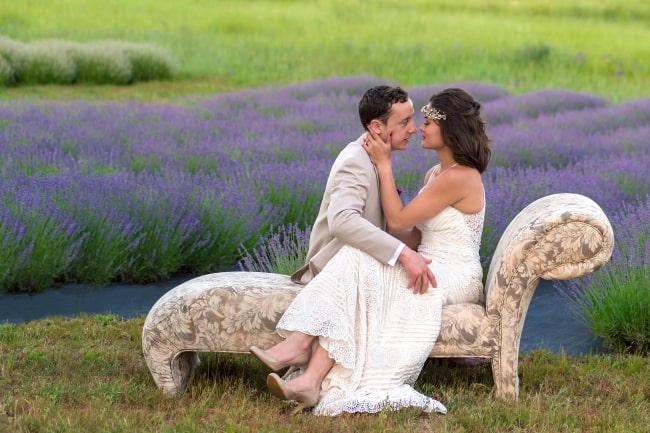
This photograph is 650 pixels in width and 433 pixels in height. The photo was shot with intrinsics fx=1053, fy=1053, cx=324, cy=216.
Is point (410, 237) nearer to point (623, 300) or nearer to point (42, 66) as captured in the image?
point (623, 300)

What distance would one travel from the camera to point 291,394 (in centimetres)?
386

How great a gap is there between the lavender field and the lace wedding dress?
55.9 inches

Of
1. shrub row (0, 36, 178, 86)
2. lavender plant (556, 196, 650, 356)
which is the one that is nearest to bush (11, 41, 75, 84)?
shrub row (0, 36, 178, 86)

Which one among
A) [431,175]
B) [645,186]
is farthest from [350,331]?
[645,186]

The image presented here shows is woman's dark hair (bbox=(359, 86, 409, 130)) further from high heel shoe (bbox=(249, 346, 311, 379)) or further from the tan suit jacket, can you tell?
high heel shoe (bbox=(249, 346, 311, 379))

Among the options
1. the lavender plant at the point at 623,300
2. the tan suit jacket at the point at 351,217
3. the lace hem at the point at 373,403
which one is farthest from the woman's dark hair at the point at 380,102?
the lavender plant at the point at 623,300

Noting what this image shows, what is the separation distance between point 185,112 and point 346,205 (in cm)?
637

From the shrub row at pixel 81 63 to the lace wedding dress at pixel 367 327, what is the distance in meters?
11.0

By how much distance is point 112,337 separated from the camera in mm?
4961

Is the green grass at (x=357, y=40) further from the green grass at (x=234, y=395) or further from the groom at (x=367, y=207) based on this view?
the groom at (x=367, y=207)

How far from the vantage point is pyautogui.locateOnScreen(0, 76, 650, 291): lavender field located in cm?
569

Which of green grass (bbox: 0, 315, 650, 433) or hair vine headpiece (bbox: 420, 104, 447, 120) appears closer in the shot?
green grass (bbox: 0, 315, 650, 433)

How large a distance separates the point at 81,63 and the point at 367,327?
39.4 ft

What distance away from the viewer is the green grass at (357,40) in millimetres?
15734
